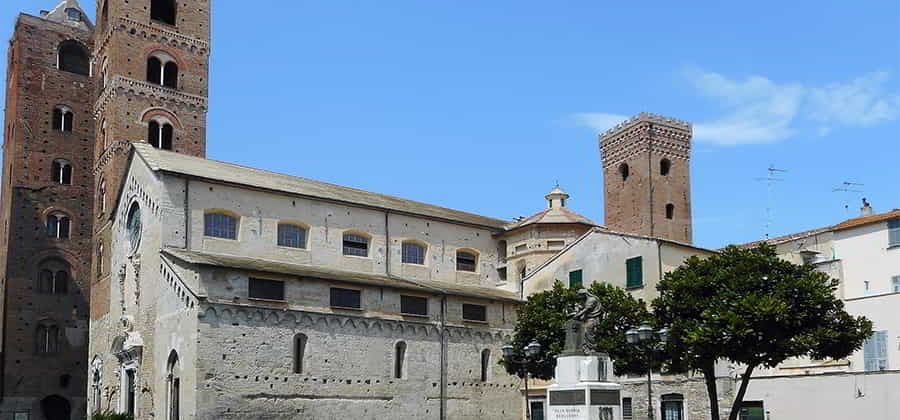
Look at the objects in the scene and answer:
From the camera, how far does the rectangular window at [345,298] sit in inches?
1727

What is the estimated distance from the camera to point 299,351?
139 feet

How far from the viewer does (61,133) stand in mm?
61312

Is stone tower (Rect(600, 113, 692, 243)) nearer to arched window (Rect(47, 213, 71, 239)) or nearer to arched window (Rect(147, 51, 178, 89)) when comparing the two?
arched window (Rect(147, 51, 178, 89))

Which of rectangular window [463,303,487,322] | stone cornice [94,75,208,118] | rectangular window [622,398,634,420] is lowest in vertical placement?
rectangular window [622,398,634,420]

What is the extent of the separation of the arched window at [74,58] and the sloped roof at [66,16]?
145 cm

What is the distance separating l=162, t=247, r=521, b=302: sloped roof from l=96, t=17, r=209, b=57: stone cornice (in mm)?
18362

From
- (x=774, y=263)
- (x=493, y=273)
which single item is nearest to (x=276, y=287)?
(x=493, y=273)

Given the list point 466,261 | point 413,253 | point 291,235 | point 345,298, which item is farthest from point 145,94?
point 466,261

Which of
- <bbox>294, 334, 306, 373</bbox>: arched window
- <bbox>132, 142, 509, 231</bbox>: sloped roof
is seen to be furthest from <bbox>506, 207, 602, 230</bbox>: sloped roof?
<bbox>294, 334, 306, 373</bbox>: arched window

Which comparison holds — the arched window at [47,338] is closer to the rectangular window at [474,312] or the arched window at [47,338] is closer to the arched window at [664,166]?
the rectangular window at [474,312]

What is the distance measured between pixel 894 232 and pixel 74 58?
50.5m

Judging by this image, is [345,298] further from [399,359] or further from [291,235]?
[291,235]

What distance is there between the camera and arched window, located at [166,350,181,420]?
40.4 meters

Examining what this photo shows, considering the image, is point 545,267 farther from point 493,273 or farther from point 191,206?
point 191,206
